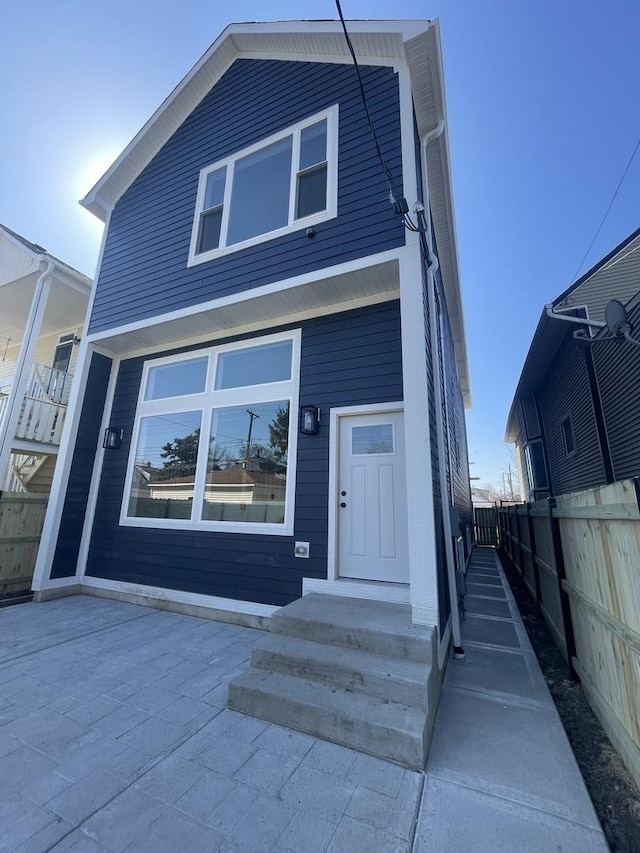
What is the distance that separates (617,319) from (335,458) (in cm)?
492

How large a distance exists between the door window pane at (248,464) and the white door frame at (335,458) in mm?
625

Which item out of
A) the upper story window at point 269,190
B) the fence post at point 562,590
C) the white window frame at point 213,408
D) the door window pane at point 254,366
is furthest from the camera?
the door window pane at point 254,366

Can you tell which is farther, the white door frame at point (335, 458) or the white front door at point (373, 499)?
the white door frame at point (335, 458)

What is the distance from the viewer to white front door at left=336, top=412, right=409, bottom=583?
12.3ft

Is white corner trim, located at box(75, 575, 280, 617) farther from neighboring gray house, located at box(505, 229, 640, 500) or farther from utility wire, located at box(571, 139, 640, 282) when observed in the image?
utility wire, located at box(571, 139, 640, 282)

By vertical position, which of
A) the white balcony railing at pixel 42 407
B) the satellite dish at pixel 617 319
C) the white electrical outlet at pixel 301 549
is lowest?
the white electrical outlet at pixel 301 549

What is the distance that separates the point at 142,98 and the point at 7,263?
13.3 feet

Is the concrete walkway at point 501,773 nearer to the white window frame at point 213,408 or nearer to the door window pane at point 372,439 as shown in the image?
the door window pane at point 372,439

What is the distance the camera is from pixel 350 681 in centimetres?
251

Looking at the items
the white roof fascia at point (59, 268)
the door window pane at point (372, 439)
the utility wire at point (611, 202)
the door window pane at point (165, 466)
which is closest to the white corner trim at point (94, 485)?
the door window pane at point (165, 466)

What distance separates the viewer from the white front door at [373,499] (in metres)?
3.73

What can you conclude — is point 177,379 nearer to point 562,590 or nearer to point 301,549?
point 301,549

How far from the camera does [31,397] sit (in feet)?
21.3

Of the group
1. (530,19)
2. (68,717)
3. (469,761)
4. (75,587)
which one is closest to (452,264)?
(530,19)
